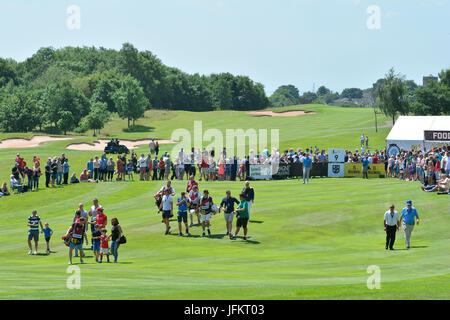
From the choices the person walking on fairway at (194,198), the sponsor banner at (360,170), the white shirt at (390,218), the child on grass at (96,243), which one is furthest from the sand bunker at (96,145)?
the white shirt at (390,218)

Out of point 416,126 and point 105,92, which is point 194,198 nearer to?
point 416,126

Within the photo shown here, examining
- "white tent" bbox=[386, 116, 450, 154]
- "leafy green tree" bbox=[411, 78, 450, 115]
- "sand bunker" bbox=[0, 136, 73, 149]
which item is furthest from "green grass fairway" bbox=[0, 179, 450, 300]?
"leafy green tree" bbox=[411, 78, 450, 115]

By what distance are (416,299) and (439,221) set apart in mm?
17071

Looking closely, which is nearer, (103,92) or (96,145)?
(96,145)

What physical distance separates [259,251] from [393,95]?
228 ft

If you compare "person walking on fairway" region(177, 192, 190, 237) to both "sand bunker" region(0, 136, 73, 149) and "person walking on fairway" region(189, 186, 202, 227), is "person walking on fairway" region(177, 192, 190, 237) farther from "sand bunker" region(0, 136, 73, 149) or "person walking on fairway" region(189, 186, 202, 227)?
"sand bunker" region(0, 136, 73, 149)

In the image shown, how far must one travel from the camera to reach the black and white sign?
46031mm

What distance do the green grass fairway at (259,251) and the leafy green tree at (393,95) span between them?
49.2 metres

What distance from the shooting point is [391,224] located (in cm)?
2484

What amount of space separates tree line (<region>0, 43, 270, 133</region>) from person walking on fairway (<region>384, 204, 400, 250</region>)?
90.1 m

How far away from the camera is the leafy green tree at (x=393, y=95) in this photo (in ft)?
294

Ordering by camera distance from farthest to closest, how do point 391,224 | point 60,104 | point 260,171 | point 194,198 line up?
point 60,104 < point 260,171 < point 194,198 < point 391,224

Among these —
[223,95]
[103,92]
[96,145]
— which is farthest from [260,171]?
[223,95]

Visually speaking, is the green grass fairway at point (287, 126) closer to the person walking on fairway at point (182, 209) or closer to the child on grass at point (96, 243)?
the person walking on fairway at point (182, 209)
